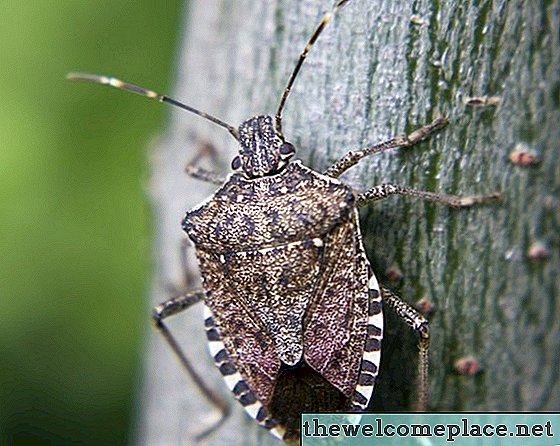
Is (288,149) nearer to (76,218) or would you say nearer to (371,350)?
(371,350)

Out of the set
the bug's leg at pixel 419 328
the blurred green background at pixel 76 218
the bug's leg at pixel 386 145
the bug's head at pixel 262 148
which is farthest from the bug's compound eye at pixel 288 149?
the blurred green background at pixel 76 218

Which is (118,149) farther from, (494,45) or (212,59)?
(494,45)

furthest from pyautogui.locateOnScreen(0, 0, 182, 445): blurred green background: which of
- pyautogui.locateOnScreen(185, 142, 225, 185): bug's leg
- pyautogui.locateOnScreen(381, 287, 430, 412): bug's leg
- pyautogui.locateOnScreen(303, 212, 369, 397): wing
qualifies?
pyautogui.locateOnScreen(381, 287, 430, 412): bug's leg

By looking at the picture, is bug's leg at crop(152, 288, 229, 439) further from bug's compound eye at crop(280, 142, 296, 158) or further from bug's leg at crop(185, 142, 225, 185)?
bug's compound eye at crop(280, 142, 296, 158)

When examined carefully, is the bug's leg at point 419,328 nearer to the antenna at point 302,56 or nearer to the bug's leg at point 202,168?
the antenna at point 302,56

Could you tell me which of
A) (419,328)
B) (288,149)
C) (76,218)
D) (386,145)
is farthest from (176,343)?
(76,218)
